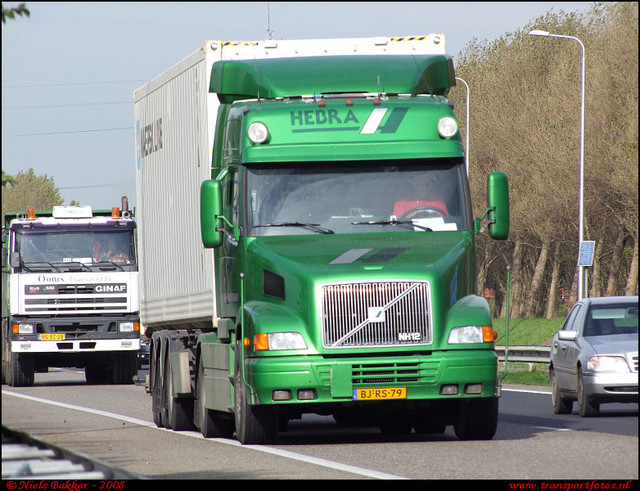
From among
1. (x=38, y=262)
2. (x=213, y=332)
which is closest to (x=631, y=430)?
(x=213, y=332)

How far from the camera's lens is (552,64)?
181ft

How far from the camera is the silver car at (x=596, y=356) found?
17.5 meters

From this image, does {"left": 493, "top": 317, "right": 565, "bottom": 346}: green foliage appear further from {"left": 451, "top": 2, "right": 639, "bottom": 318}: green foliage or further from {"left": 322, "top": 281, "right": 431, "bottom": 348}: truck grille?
{"left": 322, "top": 281, "right": 431, "bottom": 348}: truck grille

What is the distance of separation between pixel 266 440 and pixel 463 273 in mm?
2501

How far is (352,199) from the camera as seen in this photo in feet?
46.2

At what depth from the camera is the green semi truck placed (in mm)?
13461

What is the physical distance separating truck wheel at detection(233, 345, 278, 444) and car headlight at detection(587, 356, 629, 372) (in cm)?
510

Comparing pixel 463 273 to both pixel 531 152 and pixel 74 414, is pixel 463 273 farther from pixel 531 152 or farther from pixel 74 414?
pixel 531 152

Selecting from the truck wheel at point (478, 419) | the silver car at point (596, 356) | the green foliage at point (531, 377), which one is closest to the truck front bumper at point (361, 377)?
the truck wheel at point (478, 419)

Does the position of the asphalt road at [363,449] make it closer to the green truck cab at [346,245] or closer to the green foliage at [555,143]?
the green truck cab at [346,245]

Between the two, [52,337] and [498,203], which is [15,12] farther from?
[52,337]

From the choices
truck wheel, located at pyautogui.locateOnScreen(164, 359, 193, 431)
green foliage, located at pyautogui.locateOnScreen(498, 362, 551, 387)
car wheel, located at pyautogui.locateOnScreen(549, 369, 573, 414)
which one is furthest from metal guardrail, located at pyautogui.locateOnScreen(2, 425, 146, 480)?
green foliage, located at pyautogui.locateOnScreen(498, 362, 551, 387)

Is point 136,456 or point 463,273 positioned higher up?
point 463,273

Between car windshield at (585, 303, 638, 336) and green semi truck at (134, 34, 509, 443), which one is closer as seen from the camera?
→ green semi truck at (134, 34, 509, 443)
